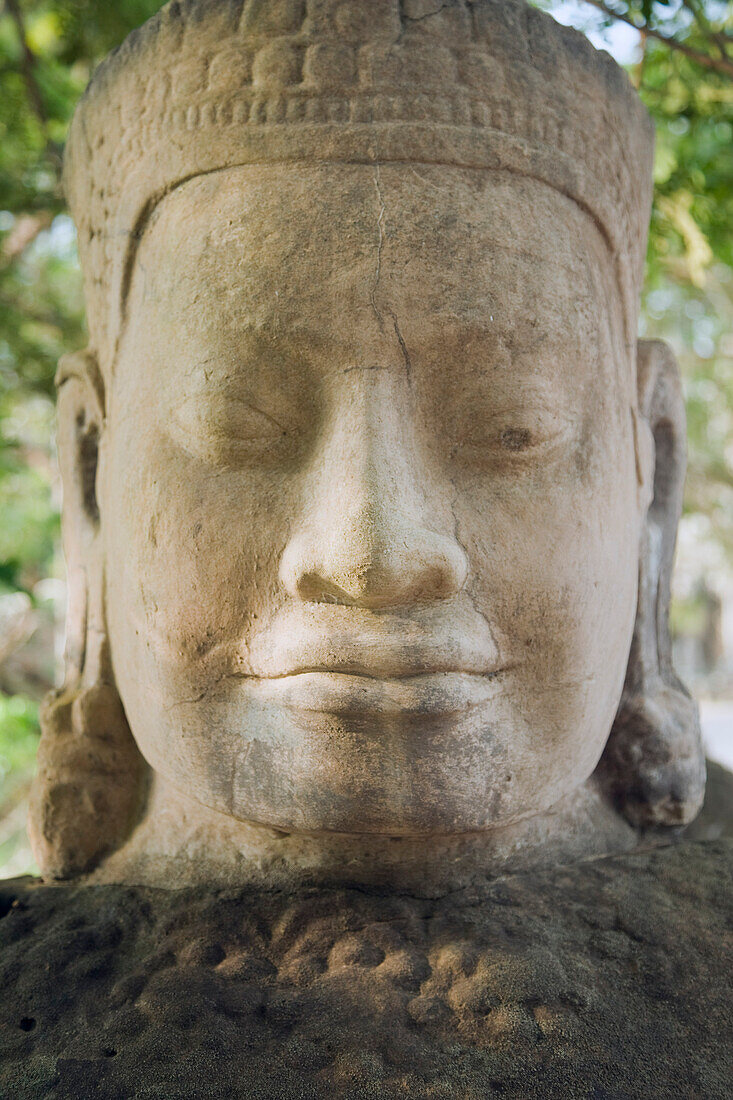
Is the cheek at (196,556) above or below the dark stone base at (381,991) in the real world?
above

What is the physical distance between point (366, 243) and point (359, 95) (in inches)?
12.4

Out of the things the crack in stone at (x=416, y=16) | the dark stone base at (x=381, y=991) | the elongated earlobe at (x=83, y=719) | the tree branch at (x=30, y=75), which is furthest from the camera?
the tree branch at (x=30, y=75)

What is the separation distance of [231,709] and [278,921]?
448mm

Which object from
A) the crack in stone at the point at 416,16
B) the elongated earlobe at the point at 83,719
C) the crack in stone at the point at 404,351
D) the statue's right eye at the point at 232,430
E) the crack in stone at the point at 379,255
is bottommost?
the elongated earlobe at the point at 83,719

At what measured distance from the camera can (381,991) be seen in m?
1.65

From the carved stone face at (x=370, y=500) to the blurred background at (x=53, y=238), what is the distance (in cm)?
57

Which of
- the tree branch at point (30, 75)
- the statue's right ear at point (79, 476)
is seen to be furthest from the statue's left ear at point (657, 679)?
the tree branch at point (30, 75)

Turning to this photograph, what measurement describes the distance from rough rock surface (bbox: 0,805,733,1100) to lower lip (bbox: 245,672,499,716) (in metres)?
0.48

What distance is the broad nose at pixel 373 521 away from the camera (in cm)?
162

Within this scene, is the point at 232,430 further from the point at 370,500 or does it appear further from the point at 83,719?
the point at 83,719

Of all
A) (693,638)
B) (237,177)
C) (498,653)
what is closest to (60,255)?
(237,177)

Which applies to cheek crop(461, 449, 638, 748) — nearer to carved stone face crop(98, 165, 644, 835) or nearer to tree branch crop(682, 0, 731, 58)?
carved stone face crop(98, 165, 644, 835)

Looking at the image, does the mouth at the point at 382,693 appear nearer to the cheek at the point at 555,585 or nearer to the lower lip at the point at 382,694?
the lower lip at the point at 382,694

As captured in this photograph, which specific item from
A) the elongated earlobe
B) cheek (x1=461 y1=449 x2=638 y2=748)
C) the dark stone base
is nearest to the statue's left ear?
the dark stone base
